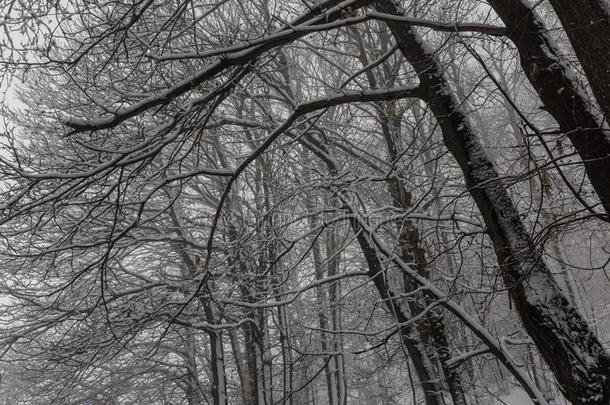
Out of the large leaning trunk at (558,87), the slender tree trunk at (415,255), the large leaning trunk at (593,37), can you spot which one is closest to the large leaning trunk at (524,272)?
the large leaning trunk at (558,87)

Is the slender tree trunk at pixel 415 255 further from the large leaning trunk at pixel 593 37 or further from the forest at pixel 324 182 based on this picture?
the large leaning trunk at pixel 593 37

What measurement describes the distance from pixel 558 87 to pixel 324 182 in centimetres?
319

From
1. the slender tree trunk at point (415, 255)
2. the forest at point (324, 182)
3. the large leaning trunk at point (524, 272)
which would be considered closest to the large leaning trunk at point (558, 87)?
the forest at point (324, 182)

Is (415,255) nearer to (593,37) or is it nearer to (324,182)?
(324,182)

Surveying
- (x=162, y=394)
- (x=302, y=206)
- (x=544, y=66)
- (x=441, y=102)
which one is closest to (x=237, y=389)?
(x=162, y=394)

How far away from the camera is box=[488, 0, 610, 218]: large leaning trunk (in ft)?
9.00

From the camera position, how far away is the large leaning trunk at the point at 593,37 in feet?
7.91

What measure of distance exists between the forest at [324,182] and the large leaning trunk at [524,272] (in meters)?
0.01

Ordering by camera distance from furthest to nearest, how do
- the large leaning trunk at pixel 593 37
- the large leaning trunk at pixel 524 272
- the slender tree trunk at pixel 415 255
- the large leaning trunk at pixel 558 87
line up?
the slender tree trunk at pixel 415 255, the large leaning trunk at pixel 524 272, the large leaning trunk at pixel 558 87, the large leaning trunk at pixel 593 37

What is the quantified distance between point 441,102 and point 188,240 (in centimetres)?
620

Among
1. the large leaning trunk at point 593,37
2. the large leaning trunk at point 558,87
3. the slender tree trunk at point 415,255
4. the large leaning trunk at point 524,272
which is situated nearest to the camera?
the large leaning trunk at point 593,37

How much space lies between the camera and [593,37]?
8.05 feet

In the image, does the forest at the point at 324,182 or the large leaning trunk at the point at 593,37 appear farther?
the forest at the point at 324,182

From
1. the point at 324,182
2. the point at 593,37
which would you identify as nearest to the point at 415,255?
the point at 324,182
